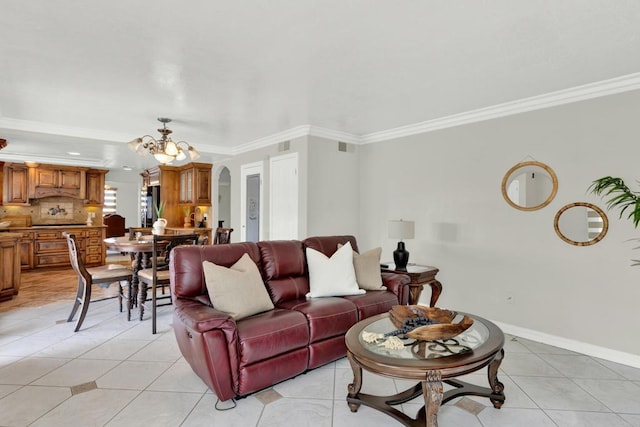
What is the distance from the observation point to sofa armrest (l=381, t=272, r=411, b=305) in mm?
3436

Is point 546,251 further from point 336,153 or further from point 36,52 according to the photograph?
point 36,52

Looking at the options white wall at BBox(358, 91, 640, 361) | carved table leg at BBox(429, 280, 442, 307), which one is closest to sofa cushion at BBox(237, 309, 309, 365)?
carved table leg at BBox(429, 280, 442, 307)

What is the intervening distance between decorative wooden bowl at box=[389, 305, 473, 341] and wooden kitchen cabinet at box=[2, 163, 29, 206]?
27.0 ft

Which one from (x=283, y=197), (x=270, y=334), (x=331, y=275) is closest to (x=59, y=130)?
(x=283, y=197)

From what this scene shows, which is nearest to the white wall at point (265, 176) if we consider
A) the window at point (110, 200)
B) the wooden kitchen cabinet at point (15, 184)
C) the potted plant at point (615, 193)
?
the potted plant at point (615, 193)

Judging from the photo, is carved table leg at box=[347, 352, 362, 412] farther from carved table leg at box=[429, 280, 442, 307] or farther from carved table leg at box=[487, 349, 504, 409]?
carved table leg at box=[429, 280, 442, 307]

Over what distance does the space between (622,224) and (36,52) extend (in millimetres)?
4943

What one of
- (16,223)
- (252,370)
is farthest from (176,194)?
(252,370)

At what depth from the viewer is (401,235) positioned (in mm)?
4023

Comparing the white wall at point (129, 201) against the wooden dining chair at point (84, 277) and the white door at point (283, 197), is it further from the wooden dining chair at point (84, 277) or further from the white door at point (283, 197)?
the wooden dining chair at point (84, 277)

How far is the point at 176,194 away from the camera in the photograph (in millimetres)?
8141

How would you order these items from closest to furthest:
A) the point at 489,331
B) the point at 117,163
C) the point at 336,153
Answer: the point at 489,331, the point at 336,153, the point at 117,163

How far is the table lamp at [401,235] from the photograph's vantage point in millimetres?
3961

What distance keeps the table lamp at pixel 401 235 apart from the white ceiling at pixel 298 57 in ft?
4.28
